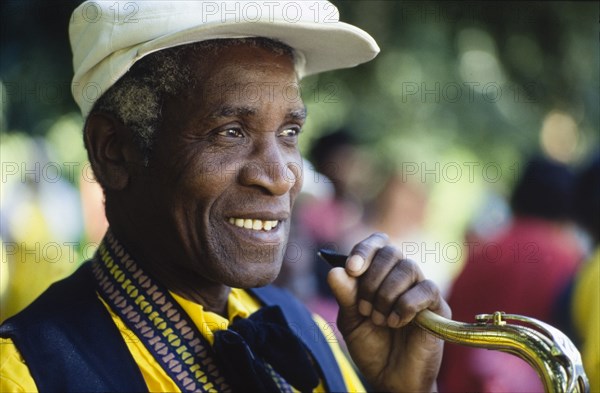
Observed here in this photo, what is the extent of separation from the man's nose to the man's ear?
1.16 ft

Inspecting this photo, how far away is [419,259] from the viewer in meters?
8.52

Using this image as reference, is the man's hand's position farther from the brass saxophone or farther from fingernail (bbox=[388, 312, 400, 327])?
the brass saxophone

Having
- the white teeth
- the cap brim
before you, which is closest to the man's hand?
the white teeth

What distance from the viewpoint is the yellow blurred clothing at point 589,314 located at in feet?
11.5

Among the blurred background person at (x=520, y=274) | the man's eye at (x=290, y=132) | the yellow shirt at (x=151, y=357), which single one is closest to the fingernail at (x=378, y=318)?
the yellow shirt at (x=151, y=357)

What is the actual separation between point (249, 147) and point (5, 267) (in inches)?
114

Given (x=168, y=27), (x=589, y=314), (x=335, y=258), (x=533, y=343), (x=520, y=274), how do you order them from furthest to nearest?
(x=520, y=274) → (x=589, y=314) → (x=335, y=258) → (x=168, y=27) → (x=533, y=343)

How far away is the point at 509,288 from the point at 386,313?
2375 mm

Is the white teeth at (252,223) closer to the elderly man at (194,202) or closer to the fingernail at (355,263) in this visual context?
the elderly man at (194,202)

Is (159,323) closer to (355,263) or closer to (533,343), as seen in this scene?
(355,263)

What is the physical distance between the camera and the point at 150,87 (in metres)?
2.61

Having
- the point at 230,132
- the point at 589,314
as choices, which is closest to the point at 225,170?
the point at 230,132

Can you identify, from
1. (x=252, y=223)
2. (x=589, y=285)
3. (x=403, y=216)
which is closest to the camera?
(x=252, y=223)

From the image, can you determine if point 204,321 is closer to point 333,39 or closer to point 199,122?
point 199,122
